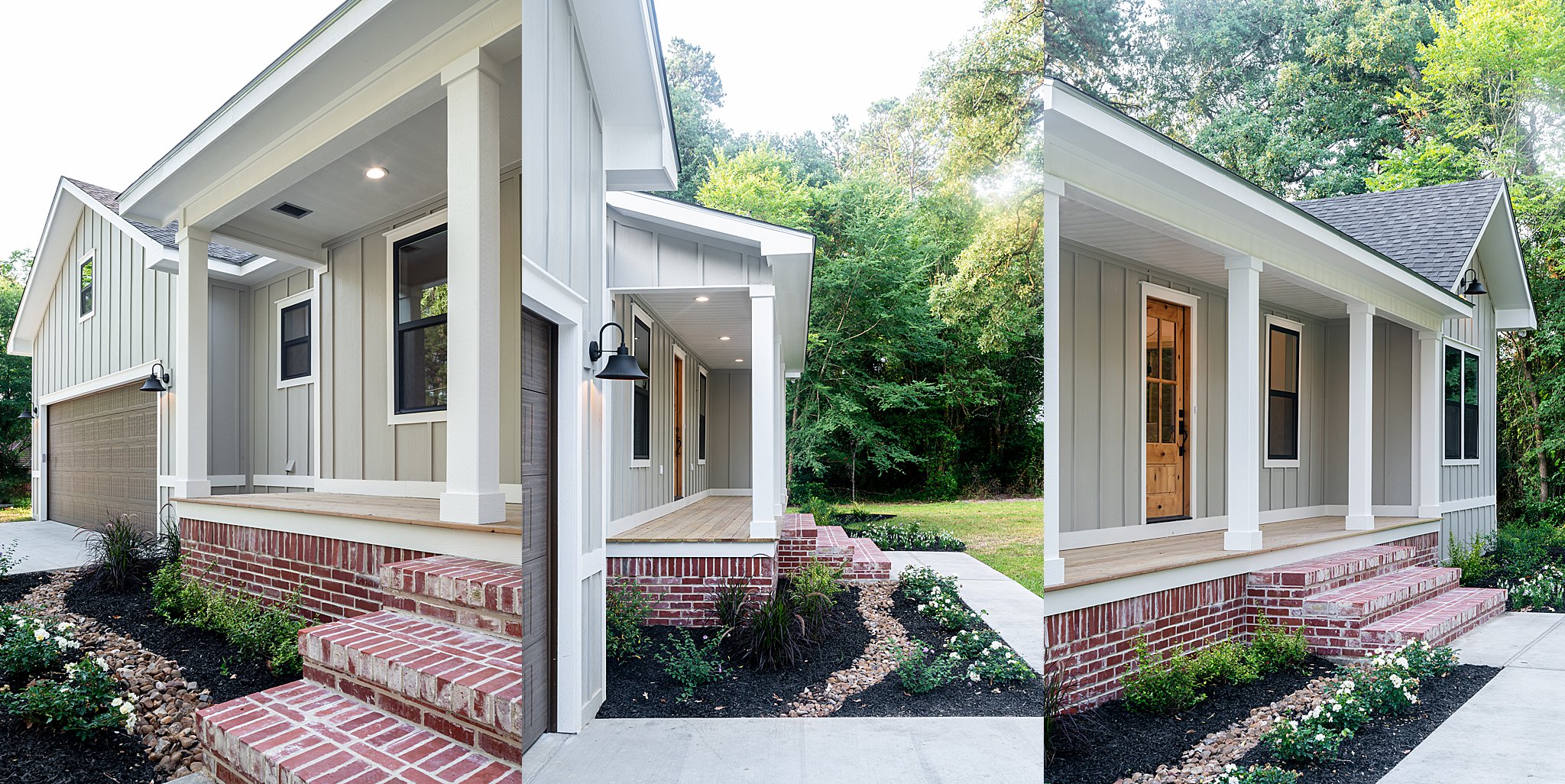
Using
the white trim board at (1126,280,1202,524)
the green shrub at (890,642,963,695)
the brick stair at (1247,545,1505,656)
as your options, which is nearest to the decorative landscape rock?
the green shrub at (890,642,963,695)

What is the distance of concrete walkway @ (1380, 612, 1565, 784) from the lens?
75.5 inches

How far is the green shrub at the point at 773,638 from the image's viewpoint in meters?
2.76

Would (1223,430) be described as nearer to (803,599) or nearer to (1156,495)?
(1156,495)

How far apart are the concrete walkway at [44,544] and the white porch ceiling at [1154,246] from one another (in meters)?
3.05

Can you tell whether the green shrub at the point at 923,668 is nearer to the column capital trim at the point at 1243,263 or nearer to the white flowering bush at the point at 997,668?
the white flowering bush at the point at 997,668

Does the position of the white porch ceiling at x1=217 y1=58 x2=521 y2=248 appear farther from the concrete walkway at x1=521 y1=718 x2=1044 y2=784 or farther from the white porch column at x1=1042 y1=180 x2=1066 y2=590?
the white porch column at x1=1042 y1=180 x2=1066 y2=590

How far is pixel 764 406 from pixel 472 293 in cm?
238

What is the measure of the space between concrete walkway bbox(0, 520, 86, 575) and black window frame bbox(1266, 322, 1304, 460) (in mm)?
5541

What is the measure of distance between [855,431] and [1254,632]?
6.59 ft

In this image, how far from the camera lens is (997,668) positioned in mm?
2965

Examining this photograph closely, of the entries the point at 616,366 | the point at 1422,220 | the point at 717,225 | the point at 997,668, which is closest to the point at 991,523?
the point at 997,668

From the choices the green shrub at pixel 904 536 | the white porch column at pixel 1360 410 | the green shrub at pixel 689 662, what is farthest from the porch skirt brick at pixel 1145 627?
the green shrub at pixel 689 662

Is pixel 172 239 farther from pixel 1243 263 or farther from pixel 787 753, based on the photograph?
pixel 1243 263

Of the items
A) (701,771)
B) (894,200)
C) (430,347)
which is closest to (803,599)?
(701,771)
